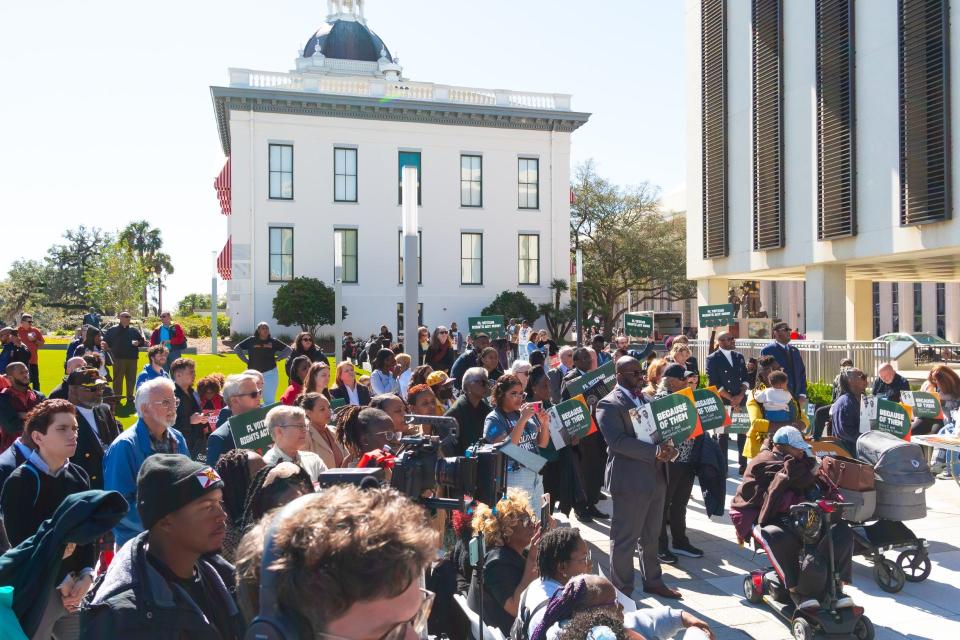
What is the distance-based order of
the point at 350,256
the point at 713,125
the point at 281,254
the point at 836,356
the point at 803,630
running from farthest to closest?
1. the point at 350,256
2. the point at 281,254
3. the point at 713,125
4. the point at 836,356
5. the point at 803,630

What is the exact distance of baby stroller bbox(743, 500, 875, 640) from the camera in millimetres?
5570

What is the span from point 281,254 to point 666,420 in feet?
113

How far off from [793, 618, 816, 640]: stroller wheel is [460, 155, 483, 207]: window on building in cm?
3728

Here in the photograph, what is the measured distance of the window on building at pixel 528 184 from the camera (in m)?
42.8

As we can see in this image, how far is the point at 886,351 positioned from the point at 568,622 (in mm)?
18938

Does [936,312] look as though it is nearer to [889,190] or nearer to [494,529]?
[889,190]

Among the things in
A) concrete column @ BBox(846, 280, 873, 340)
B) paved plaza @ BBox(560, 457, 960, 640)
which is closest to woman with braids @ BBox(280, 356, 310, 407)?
paved plaza @ BBox(560, 457, 960, 640)

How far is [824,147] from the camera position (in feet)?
76.0

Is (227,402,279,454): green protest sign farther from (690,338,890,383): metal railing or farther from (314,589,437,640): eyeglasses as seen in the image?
(690,338,890,383): metal railing

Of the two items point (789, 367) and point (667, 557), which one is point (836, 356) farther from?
point (667, 557)

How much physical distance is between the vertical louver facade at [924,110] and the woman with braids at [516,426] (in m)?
16.8

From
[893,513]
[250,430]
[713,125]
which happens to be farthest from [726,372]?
[713,125]

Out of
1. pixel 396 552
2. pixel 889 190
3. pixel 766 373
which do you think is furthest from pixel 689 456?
pixel 889 190

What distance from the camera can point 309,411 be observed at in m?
6.05
